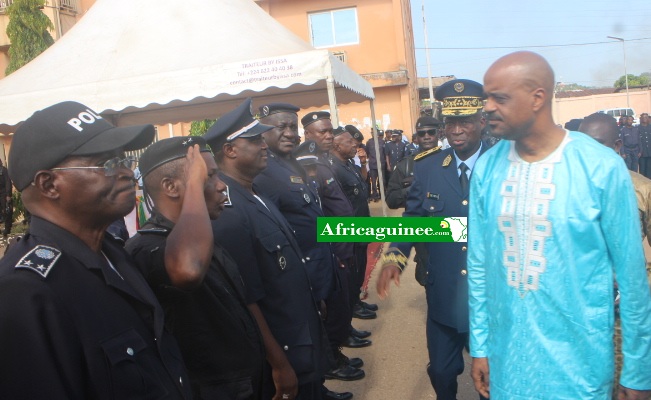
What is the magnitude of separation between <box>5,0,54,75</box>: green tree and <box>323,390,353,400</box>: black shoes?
1396 cm

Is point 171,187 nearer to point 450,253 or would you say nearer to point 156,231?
point 156,231

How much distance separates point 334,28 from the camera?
20719 millimetres

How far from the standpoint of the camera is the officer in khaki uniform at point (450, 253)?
10.8 feet

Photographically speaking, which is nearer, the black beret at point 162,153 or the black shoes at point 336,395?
the black beret at point 162,153

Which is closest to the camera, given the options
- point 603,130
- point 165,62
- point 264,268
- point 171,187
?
point 171,187

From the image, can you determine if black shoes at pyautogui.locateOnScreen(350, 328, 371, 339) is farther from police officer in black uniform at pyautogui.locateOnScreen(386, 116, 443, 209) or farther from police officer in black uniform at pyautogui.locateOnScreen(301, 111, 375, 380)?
police officer in black uniform at pyautogui.locateOnScreen(386, 116, 443, 209)

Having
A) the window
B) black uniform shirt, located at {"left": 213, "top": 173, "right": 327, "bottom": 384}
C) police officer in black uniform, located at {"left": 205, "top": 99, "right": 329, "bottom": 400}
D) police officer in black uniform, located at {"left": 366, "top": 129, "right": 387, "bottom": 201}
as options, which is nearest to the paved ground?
police officer in black uniform, located at {"left": 205, "top": 99, "right": 329, "bottom": 400}

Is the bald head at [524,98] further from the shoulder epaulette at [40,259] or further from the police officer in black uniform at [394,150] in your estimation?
the police officer in black uniform at [394,150]

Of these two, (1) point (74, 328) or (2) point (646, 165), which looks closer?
(1) point (74, 328)

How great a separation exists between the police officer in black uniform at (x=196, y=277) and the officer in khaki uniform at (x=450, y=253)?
114cm

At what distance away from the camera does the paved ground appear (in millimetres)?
4395

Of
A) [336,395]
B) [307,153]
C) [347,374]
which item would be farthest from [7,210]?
[336,395]

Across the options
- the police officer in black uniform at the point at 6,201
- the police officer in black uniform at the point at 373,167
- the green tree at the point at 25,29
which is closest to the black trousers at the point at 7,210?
the police officer in black uniform at the point at 6,201

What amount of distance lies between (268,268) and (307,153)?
275cm
